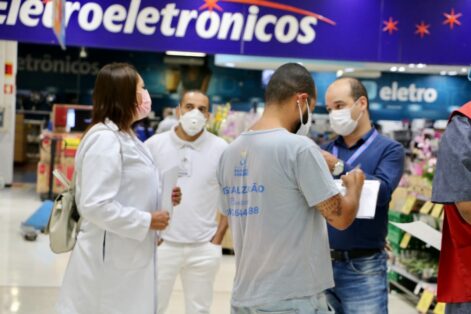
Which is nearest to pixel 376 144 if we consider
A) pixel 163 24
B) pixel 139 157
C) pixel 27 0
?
pixel 139 157

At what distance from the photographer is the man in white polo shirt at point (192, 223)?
416cm

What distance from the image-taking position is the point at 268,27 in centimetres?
675

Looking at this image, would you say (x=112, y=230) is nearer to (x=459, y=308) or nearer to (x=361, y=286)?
(x=361, y=286)

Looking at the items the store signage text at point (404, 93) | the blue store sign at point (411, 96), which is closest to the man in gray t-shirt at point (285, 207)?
the blue store sign at point (411, 96)

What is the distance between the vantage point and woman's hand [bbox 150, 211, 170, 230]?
283 centimetres

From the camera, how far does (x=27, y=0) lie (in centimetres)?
643

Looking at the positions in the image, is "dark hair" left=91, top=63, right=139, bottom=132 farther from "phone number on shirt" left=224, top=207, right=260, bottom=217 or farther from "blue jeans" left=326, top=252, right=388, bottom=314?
"blue jeans" left=326, top=252, right=388, bottom=314

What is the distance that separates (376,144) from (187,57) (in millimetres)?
16619

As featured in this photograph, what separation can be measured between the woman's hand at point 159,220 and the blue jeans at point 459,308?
1121 millimetres

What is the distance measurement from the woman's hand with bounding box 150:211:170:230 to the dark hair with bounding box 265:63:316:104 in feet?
2.19

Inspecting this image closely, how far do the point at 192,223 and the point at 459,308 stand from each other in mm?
2125

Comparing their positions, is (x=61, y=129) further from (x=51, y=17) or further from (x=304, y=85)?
(x=304, y=85)

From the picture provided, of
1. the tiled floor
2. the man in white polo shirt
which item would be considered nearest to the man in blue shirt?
the man in white polo shirt

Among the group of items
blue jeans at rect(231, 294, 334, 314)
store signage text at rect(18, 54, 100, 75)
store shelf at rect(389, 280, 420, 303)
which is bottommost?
store shelf at rect(389, 280, 420, 303)
